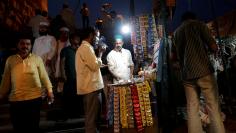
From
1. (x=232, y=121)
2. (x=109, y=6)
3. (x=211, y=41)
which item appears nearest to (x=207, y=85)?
(x=211, y=41)

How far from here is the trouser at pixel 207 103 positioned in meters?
5.20

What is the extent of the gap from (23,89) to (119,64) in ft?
13.6

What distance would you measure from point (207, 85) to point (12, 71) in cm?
358

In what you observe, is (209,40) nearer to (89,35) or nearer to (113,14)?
(89,35)

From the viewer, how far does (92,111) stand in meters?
6.14

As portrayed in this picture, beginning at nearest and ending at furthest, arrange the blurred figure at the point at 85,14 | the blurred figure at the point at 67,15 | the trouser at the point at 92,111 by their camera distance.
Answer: the trouser at the point at 92,111
the blurred figure at the point at 67,15
the blurred figure at the point at 85,14

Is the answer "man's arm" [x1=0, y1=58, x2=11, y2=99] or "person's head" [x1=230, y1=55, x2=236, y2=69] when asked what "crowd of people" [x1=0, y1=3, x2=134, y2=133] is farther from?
"person's head" [x1=230, y1=55, x2=236, y2=69]

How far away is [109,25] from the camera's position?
12703 mm

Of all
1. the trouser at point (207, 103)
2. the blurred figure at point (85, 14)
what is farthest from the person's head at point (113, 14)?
the trouser at point (207, 103)

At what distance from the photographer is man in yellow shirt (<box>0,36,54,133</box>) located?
16.6 feet

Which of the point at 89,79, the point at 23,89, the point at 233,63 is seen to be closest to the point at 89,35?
the point at 89,79

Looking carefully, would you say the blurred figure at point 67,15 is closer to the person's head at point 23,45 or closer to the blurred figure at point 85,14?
the blurred figure at point 85,14

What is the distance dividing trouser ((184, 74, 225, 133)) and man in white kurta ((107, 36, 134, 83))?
341 cm

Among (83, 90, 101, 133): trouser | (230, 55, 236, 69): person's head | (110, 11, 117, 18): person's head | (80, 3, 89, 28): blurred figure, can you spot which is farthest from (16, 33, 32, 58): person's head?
(80, 3, 89, 28): blurred figure
